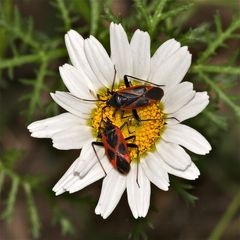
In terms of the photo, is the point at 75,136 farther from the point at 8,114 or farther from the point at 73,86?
the point at 8,114

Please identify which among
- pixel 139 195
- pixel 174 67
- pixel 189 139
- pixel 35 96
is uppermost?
pixel 174 67

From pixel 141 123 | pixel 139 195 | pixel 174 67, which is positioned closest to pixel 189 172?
pixel 139 195

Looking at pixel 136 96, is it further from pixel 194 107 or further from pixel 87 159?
pixel 87 159

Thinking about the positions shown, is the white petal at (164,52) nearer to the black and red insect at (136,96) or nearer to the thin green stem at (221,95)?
the black and red insect at (136,96)

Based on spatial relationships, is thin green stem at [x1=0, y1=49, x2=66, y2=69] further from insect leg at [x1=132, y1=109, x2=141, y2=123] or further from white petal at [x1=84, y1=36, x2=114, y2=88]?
insect leg at [x1=132, y1=109, x2=141, y2=123]

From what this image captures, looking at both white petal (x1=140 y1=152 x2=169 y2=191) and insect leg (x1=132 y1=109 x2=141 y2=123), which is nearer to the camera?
white petal (x1=140 y1=152 x2=169 y2=191)

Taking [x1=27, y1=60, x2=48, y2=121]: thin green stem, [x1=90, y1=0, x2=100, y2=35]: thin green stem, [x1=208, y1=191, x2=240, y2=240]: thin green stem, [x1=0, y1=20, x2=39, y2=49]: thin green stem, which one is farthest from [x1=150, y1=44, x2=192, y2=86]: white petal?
[x1=208, y1=191, x2=240, y2=240]: thin green stem

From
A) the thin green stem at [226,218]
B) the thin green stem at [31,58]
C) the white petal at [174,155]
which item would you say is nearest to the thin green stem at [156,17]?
the white petal at [174,155]
